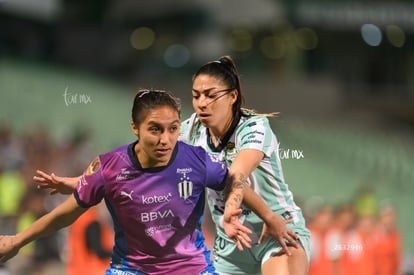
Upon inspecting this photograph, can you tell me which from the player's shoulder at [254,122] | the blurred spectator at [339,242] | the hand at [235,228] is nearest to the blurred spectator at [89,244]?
the blurred spectator at [339,242]

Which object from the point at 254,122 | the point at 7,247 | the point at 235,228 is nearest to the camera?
the point at 235,228

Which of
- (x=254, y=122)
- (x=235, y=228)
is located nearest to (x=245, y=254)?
(x=254, y=122)

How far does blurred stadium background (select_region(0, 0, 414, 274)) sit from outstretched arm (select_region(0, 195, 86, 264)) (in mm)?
3499

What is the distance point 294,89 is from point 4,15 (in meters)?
8.25

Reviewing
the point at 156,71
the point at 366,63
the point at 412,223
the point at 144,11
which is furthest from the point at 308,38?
the point at 412,223

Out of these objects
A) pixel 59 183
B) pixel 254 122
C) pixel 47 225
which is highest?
pixel 254 122

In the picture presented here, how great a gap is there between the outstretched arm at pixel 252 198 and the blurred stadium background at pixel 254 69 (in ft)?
10.9

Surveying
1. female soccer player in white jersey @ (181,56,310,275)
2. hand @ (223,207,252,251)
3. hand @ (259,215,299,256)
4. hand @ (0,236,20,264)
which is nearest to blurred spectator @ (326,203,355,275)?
female soccer player in white jersey @ (181,56,310,275)

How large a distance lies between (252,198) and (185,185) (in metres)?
0.40

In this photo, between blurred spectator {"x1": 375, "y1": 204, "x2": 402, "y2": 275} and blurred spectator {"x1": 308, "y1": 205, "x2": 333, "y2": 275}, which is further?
blurred spectator {"x1": 375, "y1": 204, "x2": 402, "y2": 275}

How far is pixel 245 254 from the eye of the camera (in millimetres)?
5461

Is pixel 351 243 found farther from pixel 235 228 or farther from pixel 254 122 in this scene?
pixel 235 228

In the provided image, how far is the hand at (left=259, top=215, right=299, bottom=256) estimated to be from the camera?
4926 mm

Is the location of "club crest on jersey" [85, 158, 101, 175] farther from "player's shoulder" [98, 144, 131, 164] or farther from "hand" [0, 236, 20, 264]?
"hand" [0, 236, 20, 264]
